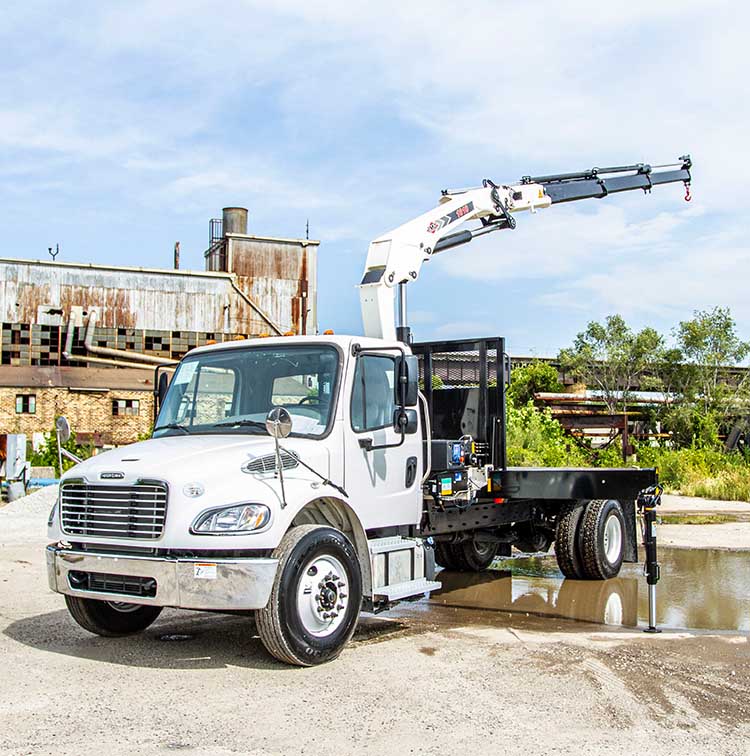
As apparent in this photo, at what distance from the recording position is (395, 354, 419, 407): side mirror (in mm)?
8148

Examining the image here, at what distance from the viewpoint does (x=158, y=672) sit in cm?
701

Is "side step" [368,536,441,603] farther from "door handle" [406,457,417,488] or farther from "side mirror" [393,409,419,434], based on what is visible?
"side mirror" [393,409,419,434]

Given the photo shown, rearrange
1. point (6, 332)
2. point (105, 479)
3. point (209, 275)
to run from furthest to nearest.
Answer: point (209, 275) < point (6, 332) < point (105, 479)

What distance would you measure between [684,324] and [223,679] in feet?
95.7

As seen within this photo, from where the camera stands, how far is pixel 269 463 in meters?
7.32

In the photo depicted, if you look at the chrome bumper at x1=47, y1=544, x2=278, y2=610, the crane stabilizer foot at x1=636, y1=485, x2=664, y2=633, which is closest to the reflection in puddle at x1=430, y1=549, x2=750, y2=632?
the crane stabilizer foot at x1=636, y1=485, x2=664, y2=633

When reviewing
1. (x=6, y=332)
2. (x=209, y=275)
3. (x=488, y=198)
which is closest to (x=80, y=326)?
(x=6, y=332)

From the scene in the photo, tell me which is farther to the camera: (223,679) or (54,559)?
(54,559)

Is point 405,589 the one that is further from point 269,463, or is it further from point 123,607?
point 123,607

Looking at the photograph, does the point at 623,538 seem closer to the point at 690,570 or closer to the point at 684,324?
the point at 690,570

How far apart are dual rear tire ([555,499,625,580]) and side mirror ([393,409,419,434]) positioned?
3.68 m

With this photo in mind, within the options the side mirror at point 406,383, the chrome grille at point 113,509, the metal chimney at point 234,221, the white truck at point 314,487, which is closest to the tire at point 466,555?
the white truck at point 314,487

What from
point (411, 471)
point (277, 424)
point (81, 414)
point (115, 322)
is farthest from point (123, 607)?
point (115, 322)

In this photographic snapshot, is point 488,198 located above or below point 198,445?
above
